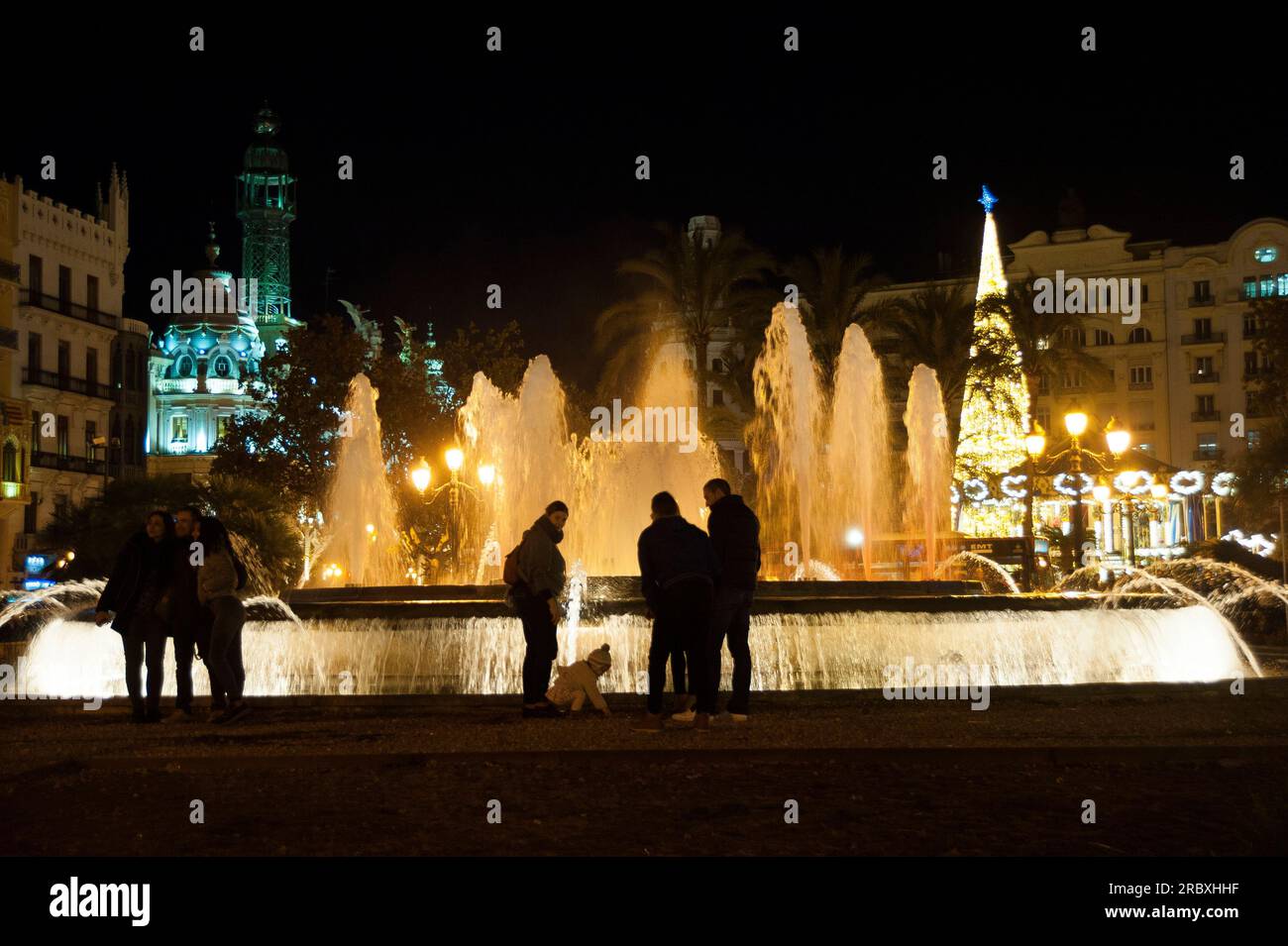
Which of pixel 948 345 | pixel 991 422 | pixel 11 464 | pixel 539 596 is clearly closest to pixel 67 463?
pixel 11 464

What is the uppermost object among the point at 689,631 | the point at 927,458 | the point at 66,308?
the point at 66,308

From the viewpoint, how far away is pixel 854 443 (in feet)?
103

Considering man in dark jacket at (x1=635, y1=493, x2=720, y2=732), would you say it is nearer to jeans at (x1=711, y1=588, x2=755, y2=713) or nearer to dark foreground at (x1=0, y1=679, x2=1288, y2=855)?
jeans at (x1=711, y1=588, x2=755, y2=713)

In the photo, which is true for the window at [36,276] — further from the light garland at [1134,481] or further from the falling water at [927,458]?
the light garland at [1134,481]

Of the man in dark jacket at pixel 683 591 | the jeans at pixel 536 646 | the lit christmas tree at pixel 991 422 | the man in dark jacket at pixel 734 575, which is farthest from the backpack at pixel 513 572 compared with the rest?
the lit christmas tree at pixel 991 422

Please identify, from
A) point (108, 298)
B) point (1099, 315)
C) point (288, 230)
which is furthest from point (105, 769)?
point (288, 230)

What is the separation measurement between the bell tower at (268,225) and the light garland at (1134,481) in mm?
57576

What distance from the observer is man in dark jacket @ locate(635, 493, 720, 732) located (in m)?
10.0

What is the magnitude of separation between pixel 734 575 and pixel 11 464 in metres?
39.1

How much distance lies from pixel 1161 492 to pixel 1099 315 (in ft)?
109

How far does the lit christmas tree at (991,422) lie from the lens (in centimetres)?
4644

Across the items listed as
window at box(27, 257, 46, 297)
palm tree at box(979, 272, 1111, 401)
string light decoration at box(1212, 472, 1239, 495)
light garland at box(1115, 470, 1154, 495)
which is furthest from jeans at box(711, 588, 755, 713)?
window at box(27, 257, 46, 297)

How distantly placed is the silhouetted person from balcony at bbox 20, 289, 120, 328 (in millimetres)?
43452

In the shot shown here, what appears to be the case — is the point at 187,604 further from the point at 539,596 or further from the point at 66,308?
the point at 66,308
